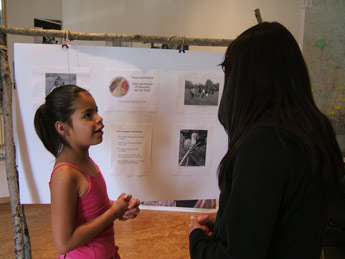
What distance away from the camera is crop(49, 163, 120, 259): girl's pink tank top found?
3.26 ft

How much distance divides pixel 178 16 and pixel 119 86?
140cm

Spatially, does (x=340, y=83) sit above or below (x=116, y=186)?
above

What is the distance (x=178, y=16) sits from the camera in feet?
8.57

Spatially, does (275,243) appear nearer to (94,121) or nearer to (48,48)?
(94,121)

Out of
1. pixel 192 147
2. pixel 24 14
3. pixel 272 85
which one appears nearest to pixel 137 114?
pixel 192 147

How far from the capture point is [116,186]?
1646 millimetres

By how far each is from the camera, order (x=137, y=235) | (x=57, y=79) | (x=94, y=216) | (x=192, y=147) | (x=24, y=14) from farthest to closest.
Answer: (x=24, y=14) → (x=137, y=235) → (x=192, y=147) → (x=57, y=79) → (x=94, y=216)

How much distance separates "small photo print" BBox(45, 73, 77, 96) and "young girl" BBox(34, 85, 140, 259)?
0.45m

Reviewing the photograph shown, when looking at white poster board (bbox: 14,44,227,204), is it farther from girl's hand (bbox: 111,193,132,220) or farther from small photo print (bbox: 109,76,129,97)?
girl's hand (bbox: 111,193,132,220)

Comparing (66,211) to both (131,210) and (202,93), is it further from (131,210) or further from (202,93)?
(202,93)

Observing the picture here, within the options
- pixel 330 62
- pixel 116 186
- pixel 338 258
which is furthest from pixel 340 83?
pixel 116 186

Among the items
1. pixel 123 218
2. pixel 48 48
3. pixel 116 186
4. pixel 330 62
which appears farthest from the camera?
pixel 330 62

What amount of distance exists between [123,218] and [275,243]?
0.73 meters

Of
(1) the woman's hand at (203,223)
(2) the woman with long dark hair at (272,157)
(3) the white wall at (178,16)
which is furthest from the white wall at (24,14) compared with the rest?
(2) the woman with long dark hair at (272,157)
